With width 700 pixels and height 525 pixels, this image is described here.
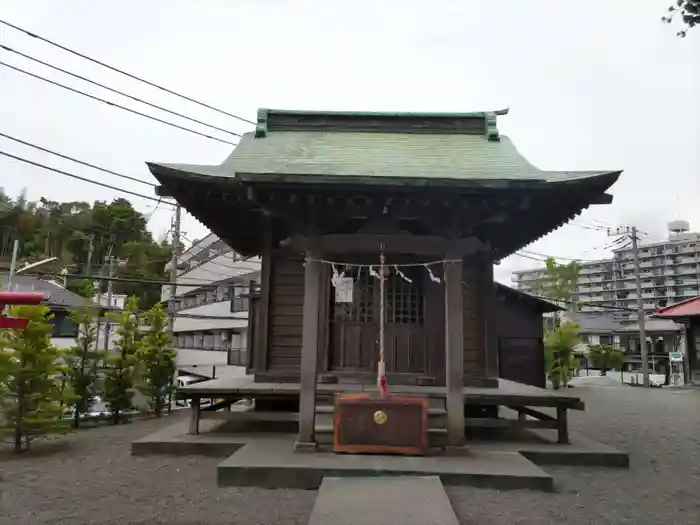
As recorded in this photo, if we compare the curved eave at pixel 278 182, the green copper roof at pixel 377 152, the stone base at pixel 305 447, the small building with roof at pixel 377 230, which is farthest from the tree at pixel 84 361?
the stone base at pixel 305 447

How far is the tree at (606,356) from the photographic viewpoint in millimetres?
37688

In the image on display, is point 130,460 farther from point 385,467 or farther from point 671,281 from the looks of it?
point 671,281

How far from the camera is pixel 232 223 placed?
885 centimetres

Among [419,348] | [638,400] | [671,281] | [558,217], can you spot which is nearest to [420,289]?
[419,348]

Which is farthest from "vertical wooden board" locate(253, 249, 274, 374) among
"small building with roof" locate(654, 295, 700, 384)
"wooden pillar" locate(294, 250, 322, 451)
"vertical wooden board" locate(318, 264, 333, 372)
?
"small building with roof" locate(654, 295, 700, 384)

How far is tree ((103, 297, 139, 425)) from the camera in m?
11.0

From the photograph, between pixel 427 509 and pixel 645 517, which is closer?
pixel 427 509

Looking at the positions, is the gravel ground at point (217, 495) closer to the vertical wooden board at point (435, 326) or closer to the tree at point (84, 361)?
the tree at point (84, 361)

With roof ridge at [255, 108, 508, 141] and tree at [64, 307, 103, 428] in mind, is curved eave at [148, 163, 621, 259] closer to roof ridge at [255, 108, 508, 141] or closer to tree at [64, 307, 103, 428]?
roof ridge at [255, 108, 508, 141]

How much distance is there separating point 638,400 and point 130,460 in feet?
60.4

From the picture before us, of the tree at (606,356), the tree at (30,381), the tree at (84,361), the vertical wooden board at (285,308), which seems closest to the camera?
the tree at (30,381)

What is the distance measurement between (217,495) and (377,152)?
6013mm

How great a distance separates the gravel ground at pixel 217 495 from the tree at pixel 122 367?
2.60m

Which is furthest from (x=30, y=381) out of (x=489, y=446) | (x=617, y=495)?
(x=617, y=495)
